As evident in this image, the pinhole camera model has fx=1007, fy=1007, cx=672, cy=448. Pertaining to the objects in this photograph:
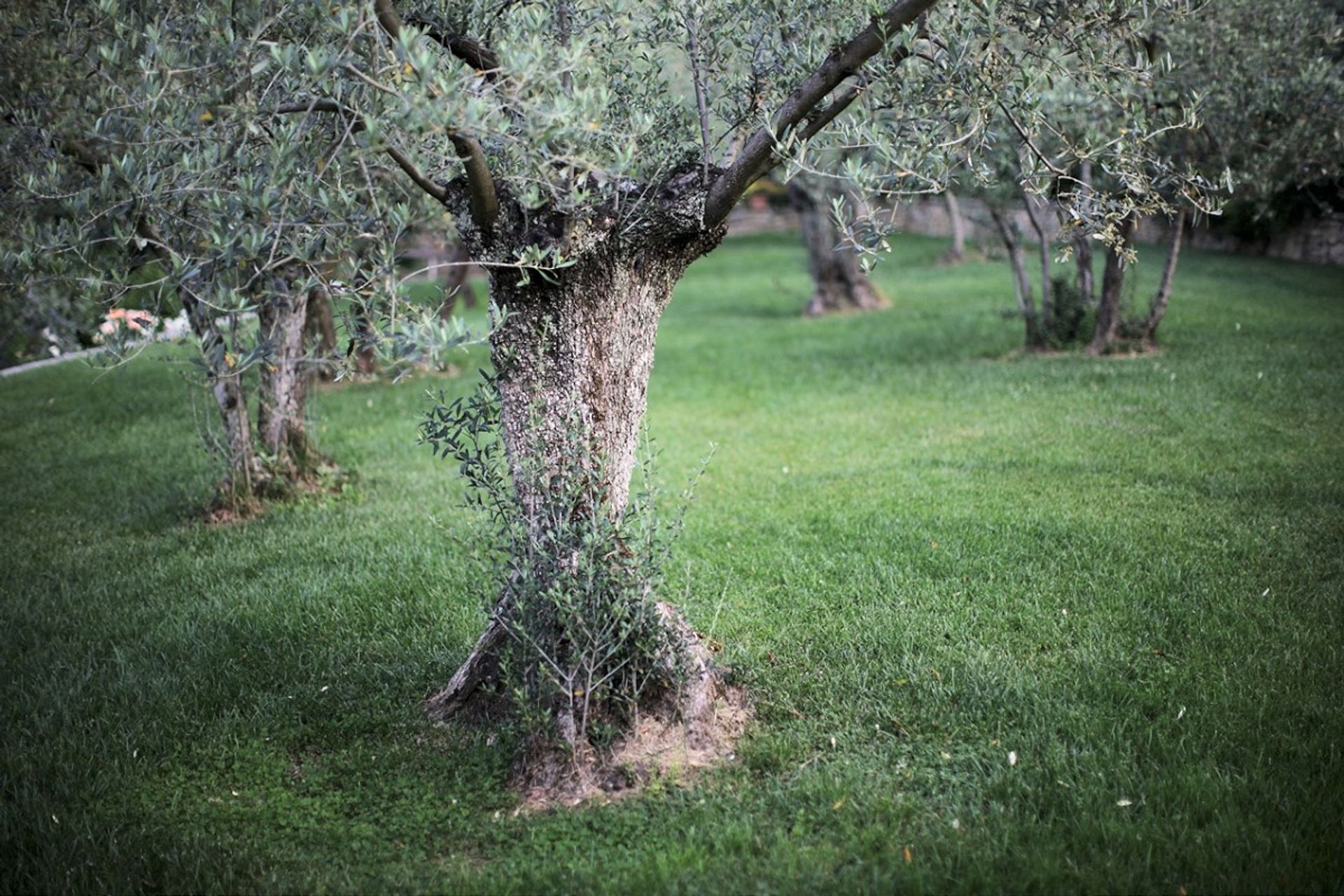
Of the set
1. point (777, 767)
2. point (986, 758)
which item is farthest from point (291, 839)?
point (986, 758)

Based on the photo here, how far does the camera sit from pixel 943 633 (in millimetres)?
5836

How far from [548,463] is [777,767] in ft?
5.81

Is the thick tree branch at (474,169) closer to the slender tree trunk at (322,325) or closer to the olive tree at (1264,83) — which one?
the slender tree trunk at (322,325)

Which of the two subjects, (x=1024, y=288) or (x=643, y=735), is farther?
(x=1024, y=288)

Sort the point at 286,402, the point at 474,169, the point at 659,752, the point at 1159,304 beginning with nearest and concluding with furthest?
the point at 474,169
the point at 659,752
the point at 286,402
the point at 1159,304

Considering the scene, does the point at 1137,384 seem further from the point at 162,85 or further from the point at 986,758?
the point at 162,85

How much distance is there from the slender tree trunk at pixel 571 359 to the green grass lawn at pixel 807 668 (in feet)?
3.40

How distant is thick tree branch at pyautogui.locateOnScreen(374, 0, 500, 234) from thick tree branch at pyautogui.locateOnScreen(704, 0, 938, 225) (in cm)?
101

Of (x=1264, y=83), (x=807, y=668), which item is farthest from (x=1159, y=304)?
(x=807, y=668)

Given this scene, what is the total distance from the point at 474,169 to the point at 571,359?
3.33ft

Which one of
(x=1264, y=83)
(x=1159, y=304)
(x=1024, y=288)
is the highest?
(x=1264, y=83)

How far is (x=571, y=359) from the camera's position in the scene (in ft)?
16.0

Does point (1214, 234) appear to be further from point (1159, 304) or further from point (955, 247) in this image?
point (1159, 304)

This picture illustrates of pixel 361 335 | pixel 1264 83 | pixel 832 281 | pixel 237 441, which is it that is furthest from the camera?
pixel 832 281
